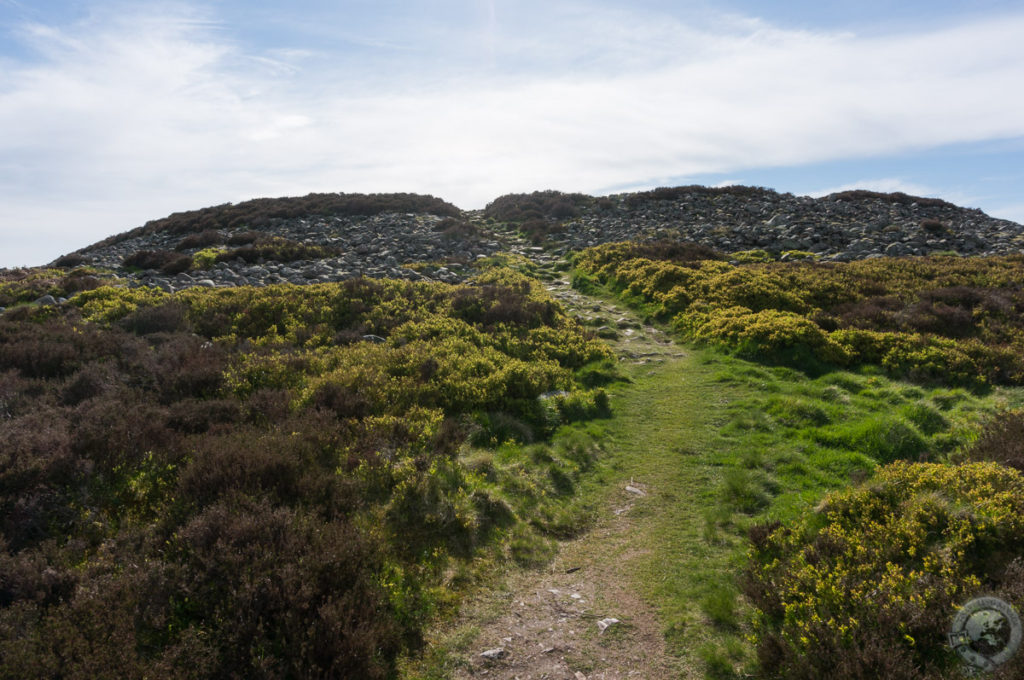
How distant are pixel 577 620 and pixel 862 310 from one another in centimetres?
1625

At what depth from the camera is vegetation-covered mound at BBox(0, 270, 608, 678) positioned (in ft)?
16.8

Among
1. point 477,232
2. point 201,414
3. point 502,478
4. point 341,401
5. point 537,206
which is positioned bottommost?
point 502,478

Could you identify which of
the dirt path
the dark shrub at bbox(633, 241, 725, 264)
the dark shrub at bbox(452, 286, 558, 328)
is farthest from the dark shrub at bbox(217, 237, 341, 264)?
the dirt path

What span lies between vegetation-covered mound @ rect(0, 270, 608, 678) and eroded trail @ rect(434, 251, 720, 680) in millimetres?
681

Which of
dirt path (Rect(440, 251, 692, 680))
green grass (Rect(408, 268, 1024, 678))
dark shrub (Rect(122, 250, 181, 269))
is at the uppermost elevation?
dark shrub (Rect(122, 250, 181, 269))

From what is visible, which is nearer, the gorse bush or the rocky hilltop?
the gorse bush

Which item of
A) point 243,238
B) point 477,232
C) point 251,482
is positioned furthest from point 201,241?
point 251,482

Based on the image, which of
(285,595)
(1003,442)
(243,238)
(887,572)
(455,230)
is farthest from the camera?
(455,230)

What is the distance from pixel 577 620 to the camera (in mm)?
6520

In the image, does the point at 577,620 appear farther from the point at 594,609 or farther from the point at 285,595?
the point at 285,595

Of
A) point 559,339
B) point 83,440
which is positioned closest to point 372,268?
point 559,339

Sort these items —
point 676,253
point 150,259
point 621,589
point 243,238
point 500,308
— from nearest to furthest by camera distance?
1. point 621,589
2. point 500,308
3. point 150,259
4. point 676,253
5. point 243,238

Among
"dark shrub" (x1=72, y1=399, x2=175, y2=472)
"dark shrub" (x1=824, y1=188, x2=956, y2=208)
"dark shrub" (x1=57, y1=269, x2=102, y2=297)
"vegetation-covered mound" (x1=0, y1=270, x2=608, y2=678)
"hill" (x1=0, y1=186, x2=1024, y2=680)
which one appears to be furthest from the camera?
"dark shrub" (x1=824, y1=188, x2=956, y2=208)

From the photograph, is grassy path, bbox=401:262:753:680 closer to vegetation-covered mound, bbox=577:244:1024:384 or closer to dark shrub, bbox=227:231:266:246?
vegetation-covered mound, bbox=577:244:1024:384
